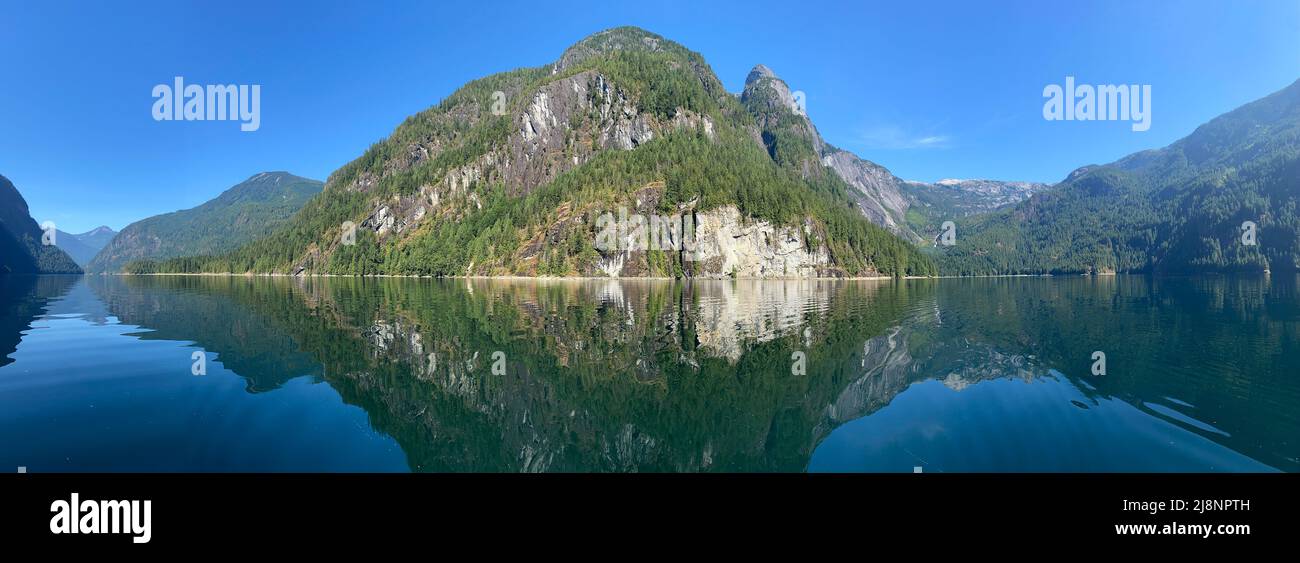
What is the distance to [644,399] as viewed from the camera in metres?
17.5

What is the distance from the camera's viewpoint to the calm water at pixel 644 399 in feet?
40.5

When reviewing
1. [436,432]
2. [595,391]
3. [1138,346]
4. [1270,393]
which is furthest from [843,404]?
[1138,346]

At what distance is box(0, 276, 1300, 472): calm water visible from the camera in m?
12.3
